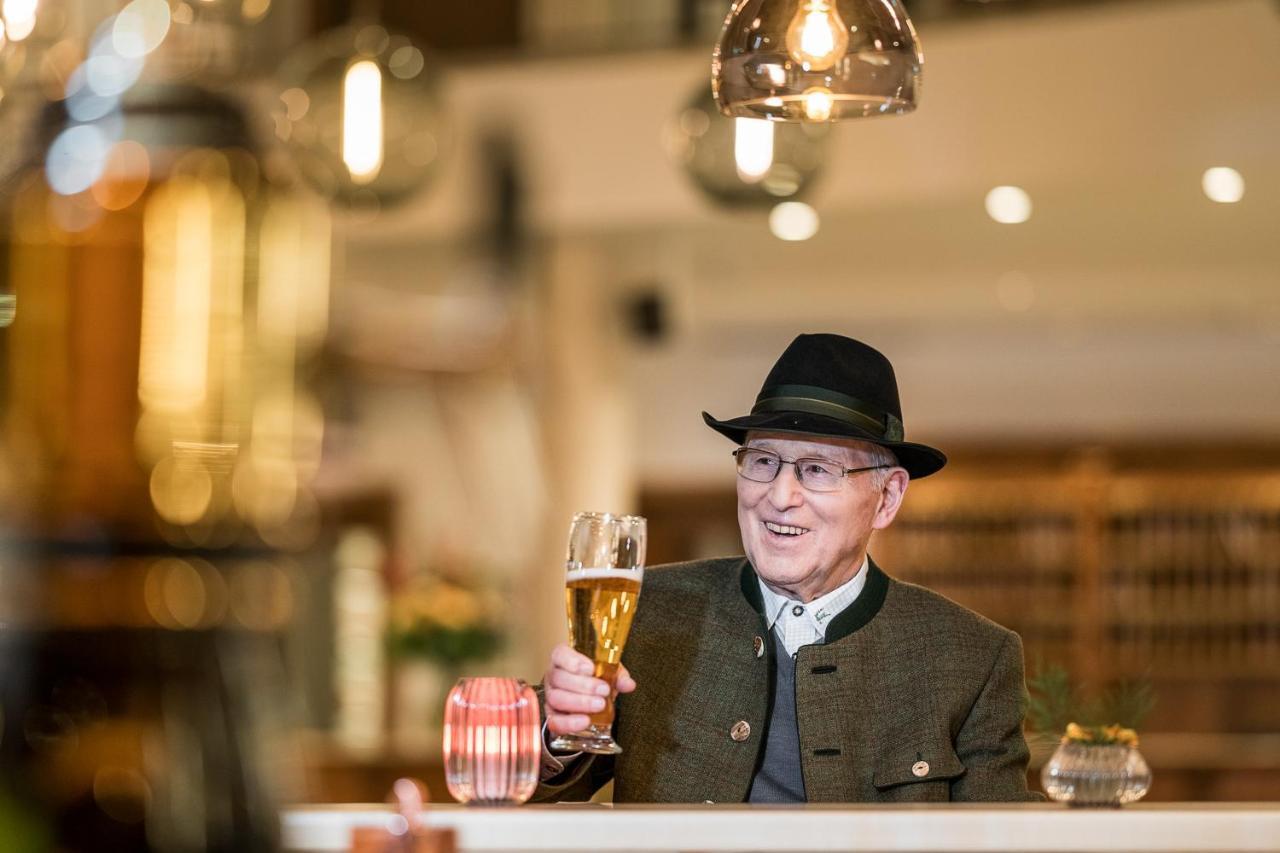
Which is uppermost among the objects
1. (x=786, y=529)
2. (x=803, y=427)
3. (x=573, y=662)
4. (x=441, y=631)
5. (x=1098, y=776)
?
(x=803, y=427)

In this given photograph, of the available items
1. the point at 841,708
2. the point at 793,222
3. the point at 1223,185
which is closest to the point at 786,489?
the point at 841,708

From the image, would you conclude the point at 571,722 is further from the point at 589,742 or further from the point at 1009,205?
the point at 1009,205

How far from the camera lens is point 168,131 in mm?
572

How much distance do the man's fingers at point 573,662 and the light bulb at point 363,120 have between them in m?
2.78

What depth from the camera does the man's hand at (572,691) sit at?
1.77 m

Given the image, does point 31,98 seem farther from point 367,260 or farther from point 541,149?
point 367,260

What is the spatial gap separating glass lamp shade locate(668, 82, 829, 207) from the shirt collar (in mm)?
1657

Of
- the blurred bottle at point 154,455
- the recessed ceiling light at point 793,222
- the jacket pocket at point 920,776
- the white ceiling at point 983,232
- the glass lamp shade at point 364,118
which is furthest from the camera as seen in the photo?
the recessed ceiling light at point 793,222

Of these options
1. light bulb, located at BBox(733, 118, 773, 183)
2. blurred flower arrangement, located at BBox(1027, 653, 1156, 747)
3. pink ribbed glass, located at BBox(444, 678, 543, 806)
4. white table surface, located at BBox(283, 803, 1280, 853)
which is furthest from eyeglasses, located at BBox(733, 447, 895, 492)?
light bulb, located at BBox(733, 118, 773, 183)

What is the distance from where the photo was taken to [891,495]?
255cm

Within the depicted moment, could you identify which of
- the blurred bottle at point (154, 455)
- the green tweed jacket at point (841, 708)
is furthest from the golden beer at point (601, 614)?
the blurred bottle at point (154, 455)

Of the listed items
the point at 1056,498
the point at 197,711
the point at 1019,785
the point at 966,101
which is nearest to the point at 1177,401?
the point at 1056,498

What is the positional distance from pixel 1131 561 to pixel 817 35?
9.51 meters

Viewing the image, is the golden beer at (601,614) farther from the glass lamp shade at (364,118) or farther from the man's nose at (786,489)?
the glass lamp shade at (364,118)
